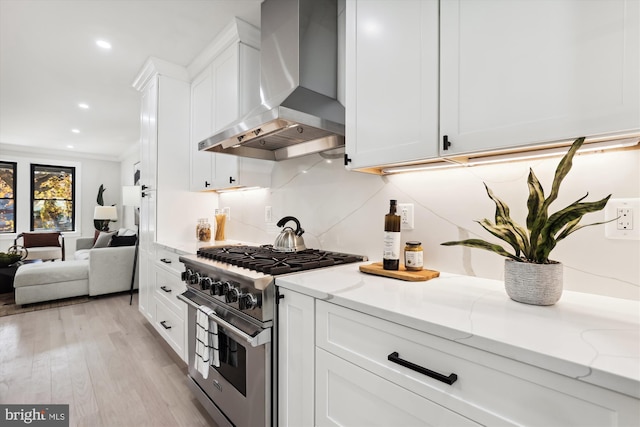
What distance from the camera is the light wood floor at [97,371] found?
6.00 feet

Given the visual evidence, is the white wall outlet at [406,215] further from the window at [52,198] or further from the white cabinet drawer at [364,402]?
the window at [52,198]

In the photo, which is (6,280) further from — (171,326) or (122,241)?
(171,326)

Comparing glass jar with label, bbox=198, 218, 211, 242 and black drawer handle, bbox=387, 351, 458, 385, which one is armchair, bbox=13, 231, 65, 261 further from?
black drawer handle, bbox=387, 351, 458, 385

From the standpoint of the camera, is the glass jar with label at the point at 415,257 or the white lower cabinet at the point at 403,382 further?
the glass jar with label at the point at 415,257

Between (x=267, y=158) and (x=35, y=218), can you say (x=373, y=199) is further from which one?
(x=35, y=218)

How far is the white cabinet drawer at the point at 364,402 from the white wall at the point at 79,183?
820 cm

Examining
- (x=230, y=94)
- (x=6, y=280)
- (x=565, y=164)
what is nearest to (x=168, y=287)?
(x=230, y=94)

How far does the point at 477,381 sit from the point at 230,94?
2.39 m

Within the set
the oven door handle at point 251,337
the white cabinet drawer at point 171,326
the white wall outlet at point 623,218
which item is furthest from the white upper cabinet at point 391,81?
the white cabinet drawer at point 171,326

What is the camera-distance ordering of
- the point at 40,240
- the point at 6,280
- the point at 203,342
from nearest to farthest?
the point at 203,342
the point at 6,280
the point at 40,240

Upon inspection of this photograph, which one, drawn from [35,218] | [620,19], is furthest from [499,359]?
[35,218]

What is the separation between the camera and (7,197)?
6434mm

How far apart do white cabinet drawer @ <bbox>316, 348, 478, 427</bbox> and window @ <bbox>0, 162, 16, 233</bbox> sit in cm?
847

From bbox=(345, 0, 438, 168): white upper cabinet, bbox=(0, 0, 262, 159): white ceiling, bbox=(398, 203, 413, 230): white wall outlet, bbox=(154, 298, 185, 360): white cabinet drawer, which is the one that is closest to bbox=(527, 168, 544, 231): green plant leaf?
bbox=(345, 0, 438, 168): white upper cabinet
